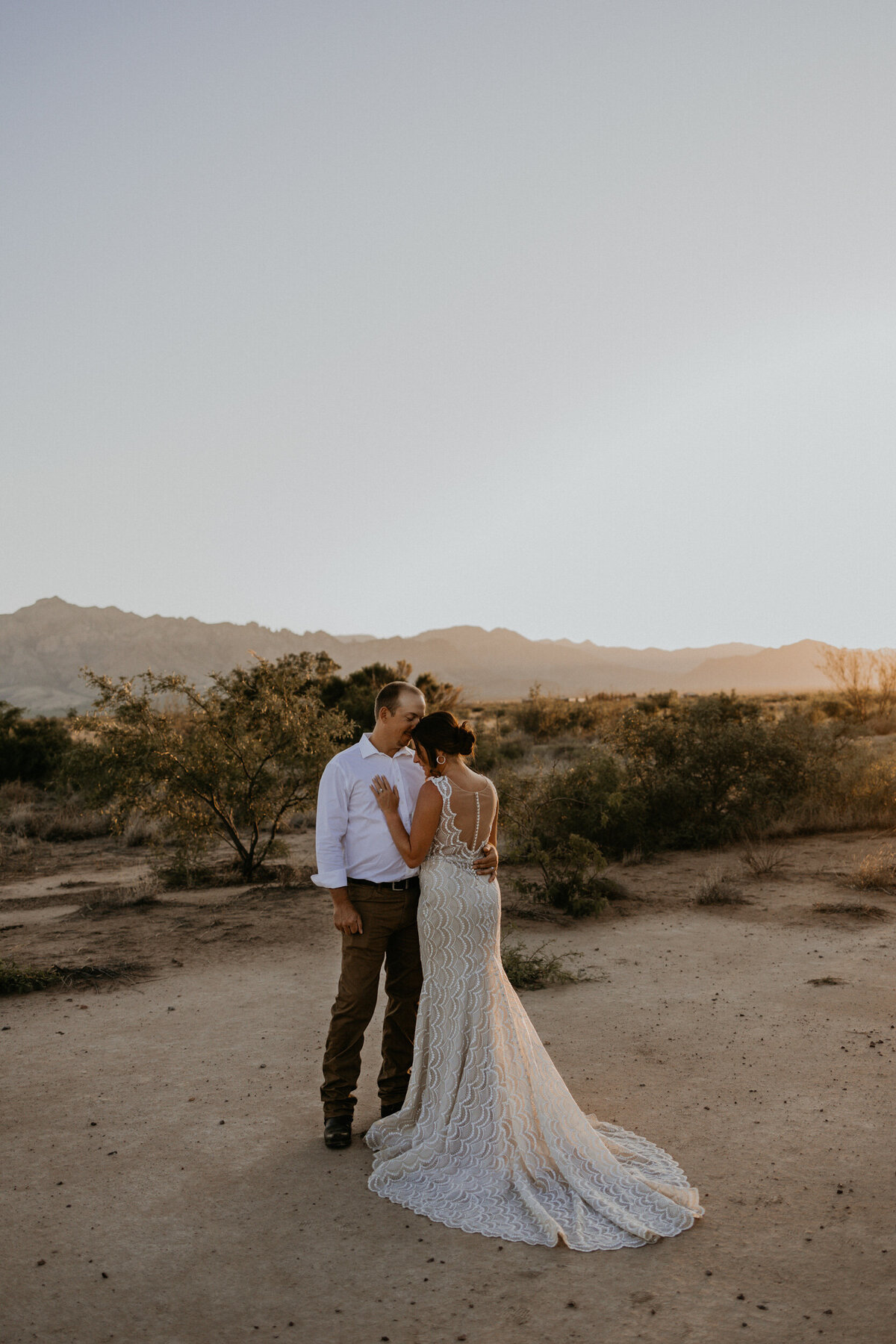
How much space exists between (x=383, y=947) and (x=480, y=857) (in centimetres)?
73

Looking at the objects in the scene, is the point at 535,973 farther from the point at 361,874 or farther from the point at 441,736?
the point at 441,736

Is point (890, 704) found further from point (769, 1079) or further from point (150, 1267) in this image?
point (150, 1267)

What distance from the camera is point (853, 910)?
395 inches

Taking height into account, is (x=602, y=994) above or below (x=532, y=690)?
below

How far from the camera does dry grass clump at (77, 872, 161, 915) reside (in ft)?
37.0

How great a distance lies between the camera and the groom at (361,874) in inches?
194

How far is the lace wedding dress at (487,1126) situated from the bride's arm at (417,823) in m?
0.05

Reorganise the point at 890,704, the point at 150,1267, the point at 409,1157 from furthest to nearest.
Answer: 1. the point at 890,704
2. the point at 409,1157
3. the point at 150,1267

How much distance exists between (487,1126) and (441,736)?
1814mm

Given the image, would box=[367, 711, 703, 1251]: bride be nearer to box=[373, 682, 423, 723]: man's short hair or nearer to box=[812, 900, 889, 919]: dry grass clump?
box=[373, 682, 423, 723]: man's short hair

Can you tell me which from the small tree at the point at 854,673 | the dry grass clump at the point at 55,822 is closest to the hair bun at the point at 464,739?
the dry grass clump at the point at 55,822

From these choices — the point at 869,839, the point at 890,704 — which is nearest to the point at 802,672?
the point at 890,704

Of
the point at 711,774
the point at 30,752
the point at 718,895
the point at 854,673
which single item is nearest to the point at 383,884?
the point at 718,895

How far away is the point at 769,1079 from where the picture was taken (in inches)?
229
